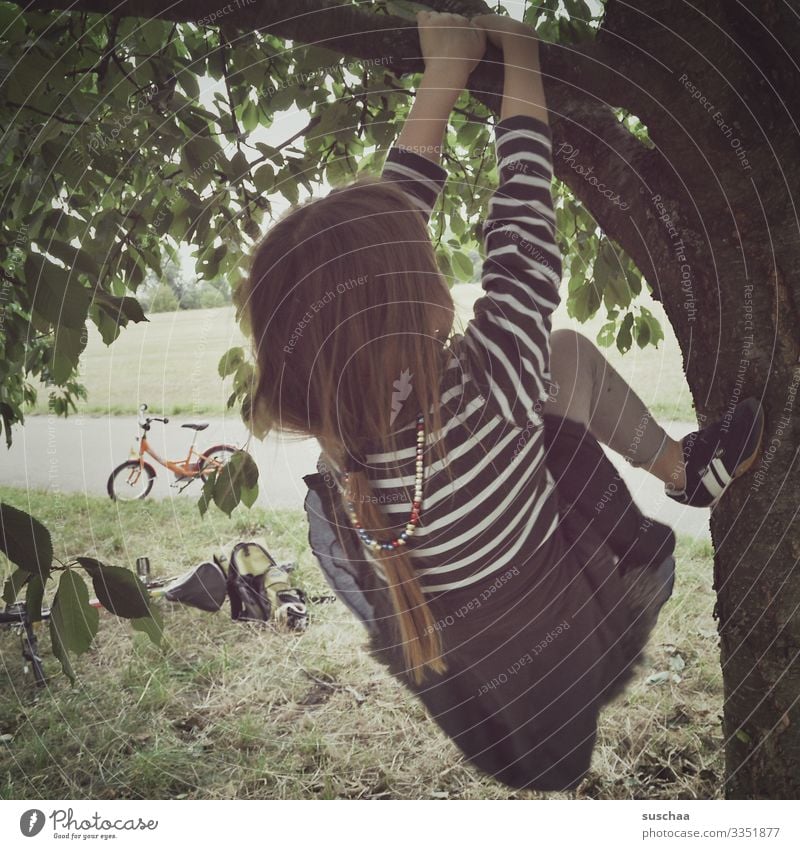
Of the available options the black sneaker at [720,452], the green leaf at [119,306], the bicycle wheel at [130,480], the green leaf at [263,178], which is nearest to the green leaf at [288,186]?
the green leaf at [263,178]

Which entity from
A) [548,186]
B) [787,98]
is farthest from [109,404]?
[787,98]

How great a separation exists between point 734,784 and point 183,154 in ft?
2.29

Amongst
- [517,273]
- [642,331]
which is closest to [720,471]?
[642,331]

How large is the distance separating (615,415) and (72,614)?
1.44 ft

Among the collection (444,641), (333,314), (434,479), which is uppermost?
(333,314)

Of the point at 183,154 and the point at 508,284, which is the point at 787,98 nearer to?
the point at 508,284

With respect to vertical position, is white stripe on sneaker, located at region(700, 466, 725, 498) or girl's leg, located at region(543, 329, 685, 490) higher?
girl's leg, located at region(543, 329, 685, 490)

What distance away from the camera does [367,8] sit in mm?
530

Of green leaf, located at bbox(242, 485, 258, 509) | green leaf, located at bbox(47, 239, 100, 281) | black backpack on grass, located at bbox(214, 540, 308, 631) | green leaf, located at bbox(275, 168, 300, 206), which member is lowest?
black backpack on grass, located at bbox(214, 540, 308, 631)

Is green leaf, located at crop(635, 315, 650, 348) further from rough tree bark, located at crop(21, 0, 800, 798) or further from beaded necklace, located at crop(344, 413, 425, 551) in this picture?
beaded necklace, located at crop(344, 413, 425, 551)

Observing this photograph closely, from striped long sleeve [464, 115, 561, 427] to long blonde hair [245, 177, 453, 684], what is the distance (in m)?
0.04

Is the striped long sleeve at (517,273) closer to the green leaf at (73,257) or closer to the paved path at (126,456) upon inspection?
the paved path at (126,456)

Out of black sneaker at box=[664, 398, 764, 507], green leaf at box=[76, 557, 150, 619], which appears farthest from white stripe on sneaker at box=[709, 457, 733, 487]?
green leaf at box=[76, 557, 150, 619]

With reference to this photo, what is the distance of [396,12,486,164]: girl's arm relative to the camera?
0.51 metres
